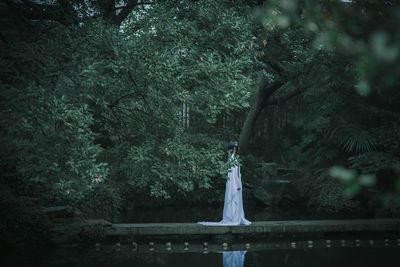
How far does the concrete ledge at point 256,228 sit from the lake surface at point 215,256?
1.81 feet

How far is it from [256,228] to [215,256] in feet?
8.84

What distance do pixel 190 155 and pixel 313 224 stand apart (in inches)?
266

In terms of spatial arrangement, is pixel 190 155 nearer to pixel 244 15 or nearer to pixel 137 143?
pixel 137 143

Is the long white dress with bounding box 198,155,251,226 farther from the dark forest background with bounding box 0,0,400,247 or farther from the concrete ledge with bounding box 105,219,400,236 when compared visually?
the dark forest background with bounding box 0,0,400,247

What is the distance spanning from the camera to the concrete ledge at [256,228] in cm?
1425

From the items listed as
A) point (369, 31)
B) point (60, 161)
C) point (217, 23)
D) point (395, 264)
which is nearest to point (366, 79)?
point (369, 31)

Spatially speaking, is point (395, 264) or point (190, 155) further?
point (395, 264)

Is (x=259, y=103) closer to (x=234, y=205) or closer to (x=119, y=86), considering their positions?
(x=234, y=205)

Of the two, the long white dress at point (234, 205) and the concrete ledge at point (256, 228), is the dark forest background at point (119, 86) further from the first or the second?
the long white dress at point (234, 205)

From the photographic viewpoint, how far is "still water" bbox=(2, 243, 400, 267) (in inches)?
442

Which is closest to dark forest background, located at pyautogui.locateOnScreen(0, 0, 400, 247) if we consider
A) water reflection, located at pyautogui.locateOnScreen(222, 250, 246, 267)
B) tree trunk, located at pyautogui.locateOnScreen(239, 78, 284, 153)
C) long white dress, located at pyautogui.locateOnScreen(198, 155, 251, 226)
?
water reflection, located at pyautogui.locateOnScreen(222, 250, 246, 267)

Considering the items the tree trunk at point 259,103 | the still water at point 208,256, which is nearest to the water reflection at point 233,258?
the still water at point 208,256

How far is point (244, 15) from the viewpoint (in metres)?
11.5

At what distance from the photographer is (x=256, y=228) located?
1466 cm
